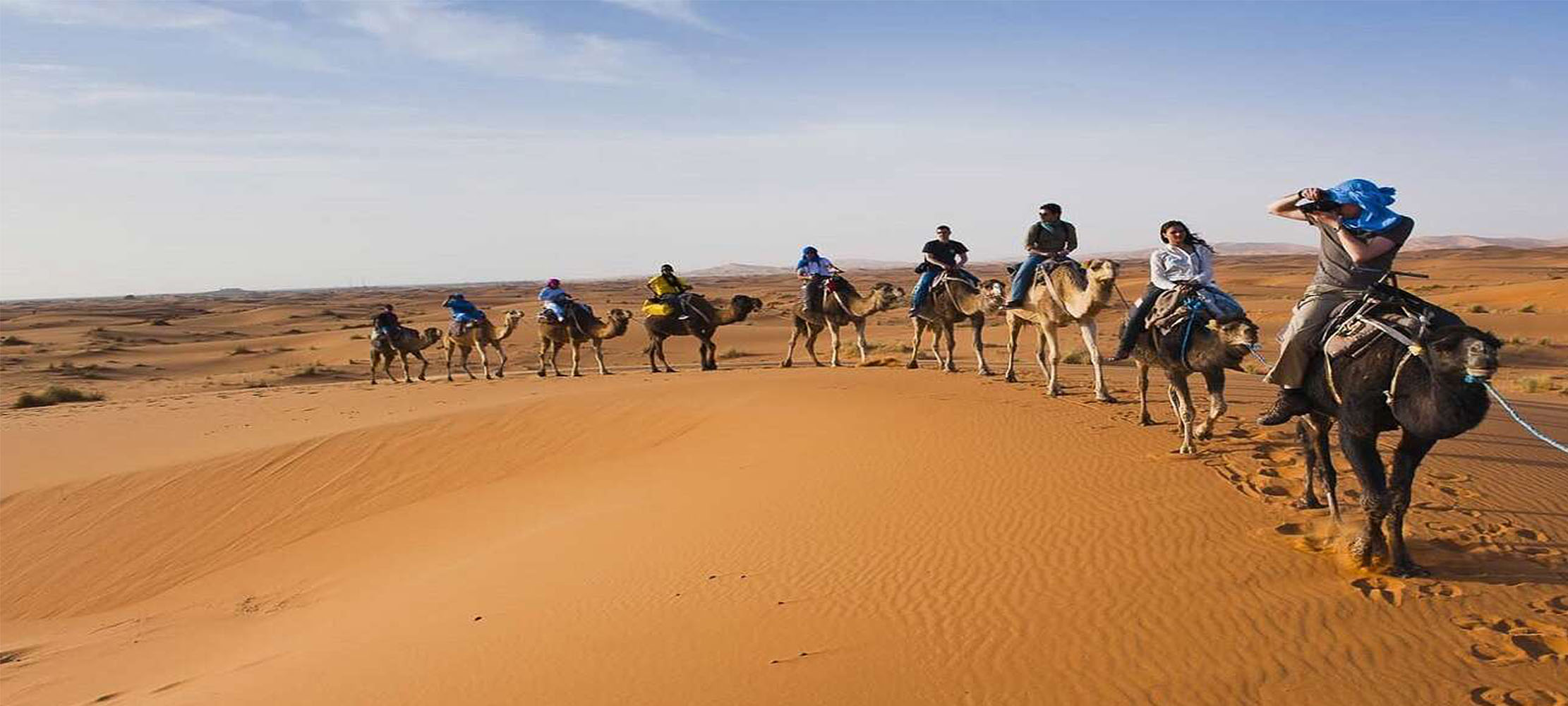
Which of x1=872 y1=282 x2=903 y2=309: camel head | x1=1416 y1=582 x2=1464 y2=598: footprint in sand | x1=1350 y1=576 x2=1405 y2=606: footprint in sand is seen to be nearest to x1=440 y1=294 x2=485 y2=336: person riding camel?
x1=872 y1=282 x2=903 y2=309: camel head

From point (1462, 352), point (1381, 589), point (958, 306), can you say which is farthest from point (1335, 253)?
point (958, 306)

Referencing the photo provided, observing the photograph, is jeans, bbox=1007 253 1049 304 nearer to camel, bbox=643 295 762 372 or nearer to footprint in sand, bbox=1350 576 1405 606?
footprint in sand, bbox=1350 576 1405 606

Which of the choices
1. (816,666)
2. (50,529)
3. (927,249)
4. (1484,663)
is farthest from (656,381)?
(1484,663)

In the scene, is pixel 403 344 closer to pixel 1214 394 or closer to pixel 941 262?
pixel 941 262

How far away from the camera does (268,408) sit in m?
18.8

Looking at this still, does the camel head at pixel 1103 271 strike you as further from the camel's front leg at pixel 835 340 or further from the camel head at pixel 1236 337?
the camel's front leg at pixel 835 340

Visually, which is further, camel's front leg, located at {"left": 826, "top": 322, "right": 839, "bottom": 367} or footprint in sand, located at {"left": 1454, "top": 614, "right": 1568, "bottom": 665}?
camel's front leg, located at {"left": 826, "top": 322, "right": 839, "bottom": 367}

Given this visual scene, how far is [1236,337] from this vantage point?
316 inches

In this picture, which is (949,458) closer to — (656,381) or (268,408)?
(656,381)

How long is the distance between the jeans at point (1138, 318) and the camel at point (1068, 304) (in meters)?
0.95

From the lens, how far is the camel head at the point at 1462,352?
4719mm

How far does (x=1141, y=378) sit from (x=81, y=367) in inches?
1480

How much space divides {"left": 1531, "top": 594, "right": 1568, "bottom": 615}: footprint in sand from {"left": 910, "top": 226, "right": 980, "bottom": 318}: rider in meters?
10.8

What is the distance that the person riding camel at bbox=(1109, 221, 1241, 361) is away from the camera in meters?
8.97
